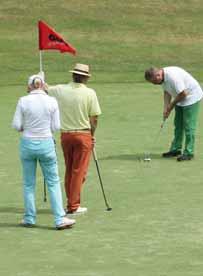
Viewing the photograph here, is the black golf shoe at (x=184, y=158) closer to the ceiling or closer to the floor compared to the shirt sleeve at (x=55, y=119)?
closer to the floor

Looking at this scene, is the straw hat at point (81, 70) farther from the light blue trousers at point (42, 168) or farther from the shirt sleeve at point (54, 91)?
the light blue trousers at point (42, 168)

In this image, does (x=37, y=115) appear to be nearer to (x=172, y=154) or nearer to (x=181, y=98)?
(x=181, y=98)

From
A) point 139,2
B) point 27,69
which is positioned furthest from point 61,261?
point 139,2

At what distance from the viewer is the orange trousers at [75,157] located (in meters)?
11.3

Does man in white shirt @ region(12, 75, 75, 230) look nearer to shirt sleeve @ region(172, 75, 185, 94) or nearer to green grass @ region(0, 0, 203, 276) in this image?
green grass @ region(0, 0, 203, 276)

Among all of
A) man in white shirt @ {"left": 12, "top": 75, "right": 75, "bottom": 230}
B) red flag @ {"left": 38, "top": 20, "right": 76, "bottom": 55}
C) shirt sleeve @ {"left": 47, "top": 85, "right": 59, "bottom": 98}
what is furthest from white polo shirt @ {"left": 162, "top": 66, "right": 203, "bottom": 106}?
man in white shirt @ {"left": 12, "top": 75, "right": 75, "bottom": 230}

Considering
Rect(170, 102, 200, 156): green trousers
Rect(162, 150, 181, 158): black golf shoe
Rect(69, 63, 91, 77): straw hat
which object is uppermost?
Rect(69, 63, 91, 77): straw hat

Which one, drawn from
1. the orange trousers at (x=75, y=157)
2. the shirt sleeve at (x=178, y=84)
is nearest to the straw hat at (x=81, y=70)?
the orange trousers at (x=75, y=157)

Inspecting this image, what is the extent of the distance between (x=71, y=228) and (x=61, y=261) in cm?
135

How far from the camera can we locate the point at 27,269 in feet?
30.0

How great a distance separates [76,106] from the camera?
11242mm

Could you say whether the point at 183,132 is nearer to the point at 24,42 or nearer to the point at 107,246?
the point at 107,246

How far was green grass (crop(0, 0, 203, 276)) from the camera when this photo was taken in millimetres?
9484

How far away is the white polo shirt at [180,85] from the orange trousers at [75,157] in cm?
367
